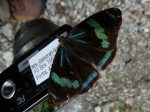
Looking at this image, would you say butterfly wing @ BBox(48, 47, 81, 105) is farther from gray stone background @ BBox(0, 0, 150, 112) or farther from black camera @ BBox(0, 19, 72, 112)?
gray stone background @ BBox(0, 0, 150, 112)

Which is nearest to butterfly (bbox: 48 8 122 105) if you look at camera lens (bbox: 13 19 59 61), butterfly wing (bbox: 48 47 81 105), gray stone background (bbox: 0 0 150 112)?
butterfly wing (bbox: 48 47 81 105)

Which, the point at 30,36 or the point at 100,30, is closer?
the point at 100,30

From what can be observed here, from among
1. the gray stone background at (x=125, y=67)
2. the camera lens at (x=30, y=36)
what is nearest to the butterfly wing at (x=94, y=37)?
the camera lens at (x=30, y=36)

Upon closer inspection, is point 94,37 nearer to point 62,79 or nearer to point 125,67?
point 62,79

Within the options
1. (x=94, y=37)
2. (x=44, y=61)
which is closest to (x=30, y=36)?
(x=44, y=61)

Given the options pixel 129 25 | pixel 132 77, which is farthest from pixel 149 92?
pixel 129 25

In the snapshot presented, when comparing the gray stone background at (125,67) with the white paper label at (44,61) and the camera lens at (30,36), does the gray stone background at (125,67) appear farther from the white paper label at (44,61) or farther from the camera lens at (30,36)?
the white paper label at (44,61)
